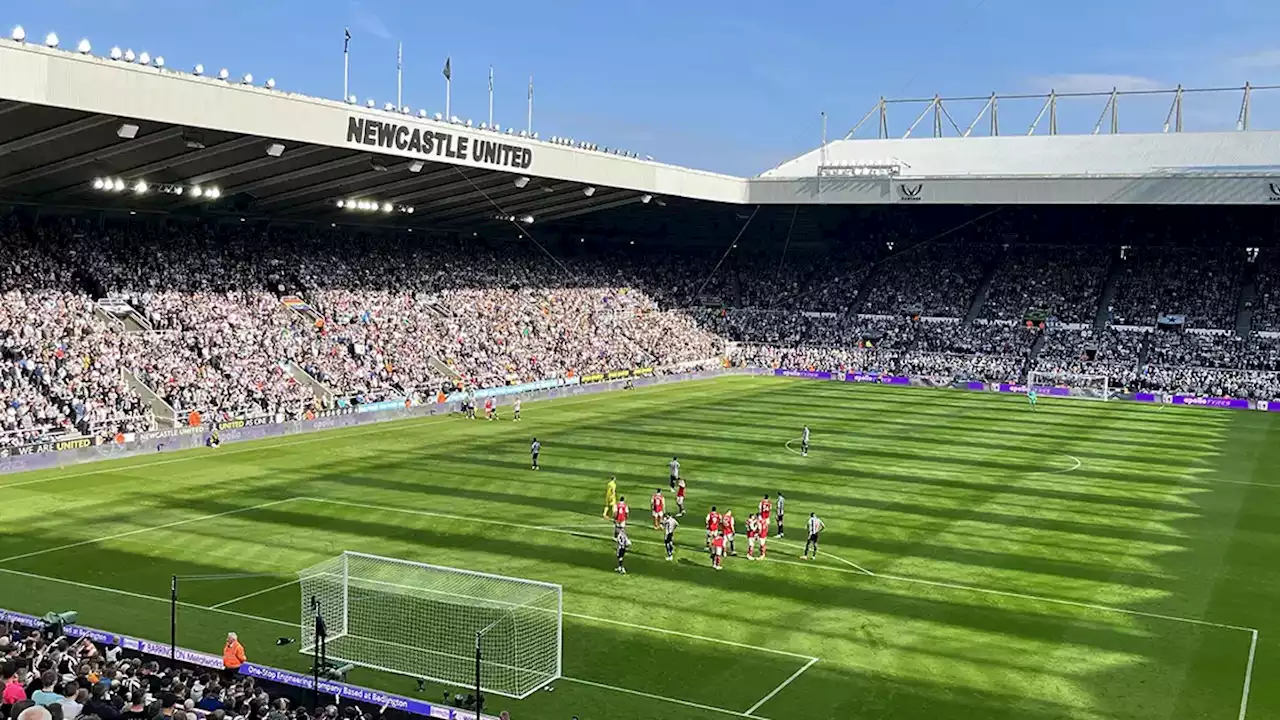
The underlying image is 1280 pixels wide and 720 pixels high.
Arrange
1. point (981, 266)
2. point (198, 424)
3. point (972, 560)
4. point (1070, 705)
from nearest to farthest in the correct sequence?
point (1070, 705) < point (972, 560) < point (198, 424) < point (981, 266)

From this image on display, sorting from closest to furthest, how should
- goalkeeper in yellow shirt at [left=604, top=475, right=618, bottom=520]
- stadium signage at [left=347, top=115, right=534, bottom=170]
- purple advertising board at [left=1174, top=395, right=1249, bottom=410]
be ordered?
goalkeeper in yellow shirt at [left=604, top=475, right=618, bottom=520] → stadium signage at [left=347, top=115, right=534, bottom=170] → purple advertising board at [left=1174, top=395, right=1249, bottom=410]

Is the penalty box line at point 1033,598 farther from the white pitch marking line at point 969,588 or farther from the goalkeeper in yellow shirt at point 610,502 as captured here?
the goalkeeper in yellow shirt at point 610,502

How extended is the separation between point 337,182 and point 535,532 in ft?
102

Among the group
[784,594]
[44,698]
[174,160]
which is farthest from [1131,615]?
[174,160]

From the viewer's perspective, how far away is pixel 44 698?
11680 mm

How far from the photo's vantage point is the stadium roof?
1487 inches

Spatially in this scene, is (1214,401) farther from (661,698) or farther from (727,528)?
(661,698)

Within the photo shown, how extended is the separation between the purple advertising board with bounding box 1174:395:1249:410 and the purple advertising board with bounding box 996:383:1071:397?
20.3ft

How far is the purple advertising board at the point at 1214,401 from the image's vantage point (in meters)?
62.9

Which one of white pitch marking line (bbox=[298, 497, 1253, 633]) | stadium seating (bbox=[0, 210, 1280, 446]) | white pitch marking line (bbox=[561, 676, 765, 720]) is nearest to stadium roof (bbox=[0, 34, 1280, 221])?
stadium seating (bbox=[0, 210, 1280, 446])

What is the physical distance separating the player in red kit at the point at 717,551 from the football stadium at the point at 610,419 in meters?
0.08

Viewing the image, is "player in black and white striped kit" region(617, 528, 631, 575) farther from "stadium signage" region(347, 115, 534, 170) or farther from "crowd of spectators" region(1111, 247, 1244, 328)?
"crowd of spectators" region(1111, 247, 1244, 328)

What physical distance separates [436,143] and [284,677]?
36678 mm

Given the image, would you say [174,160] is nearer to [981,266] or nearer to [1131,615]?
[1131,615]
